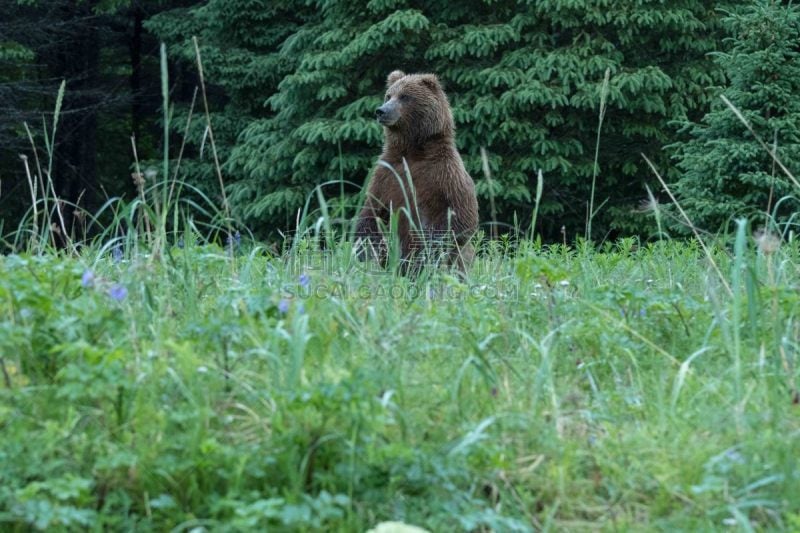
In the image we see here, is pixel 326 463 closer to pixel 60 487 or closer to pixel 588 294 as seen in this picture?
pixel 60 487

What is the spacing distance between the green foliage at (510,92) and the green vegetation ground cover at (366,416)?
8.35 meters

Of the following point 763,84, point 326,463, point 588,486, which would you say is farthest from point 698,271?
point 763,84

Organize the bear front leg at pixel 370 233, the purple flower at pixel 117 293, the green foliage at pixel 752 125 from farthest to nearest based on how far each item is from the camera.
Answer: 1. the green foliage at pixel 752 125
2. the bear front leg at pixel 370 233
3. the purple flower at pixel 117 293

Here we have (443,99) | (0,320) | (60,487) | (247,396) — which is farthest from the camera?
(443,99)

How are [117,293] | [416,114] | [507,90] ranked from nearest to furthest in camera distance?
[117,293], [416,114], [507,90]

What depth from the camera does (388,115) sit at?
6.39 meters

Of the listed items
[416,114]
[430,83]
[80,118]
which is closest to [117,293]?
[416,114]

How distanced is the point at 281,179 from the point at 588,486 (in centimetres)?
1163

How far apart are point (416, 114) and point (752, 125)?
4.81 meters

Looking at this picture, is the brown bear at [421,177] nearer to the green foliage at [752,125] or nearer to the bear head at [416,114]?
the bear head at [416,114]

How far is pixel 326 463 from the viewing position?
2504 millimetres

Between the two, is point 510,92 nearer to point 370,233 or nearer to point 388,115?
point 388,115

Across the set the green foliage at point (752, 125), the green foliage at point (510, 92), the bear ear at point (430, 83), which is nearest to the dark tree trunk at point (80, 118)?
the green foliage at point (510, 92)

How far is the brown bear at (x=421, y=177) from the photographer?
629 centimetres
